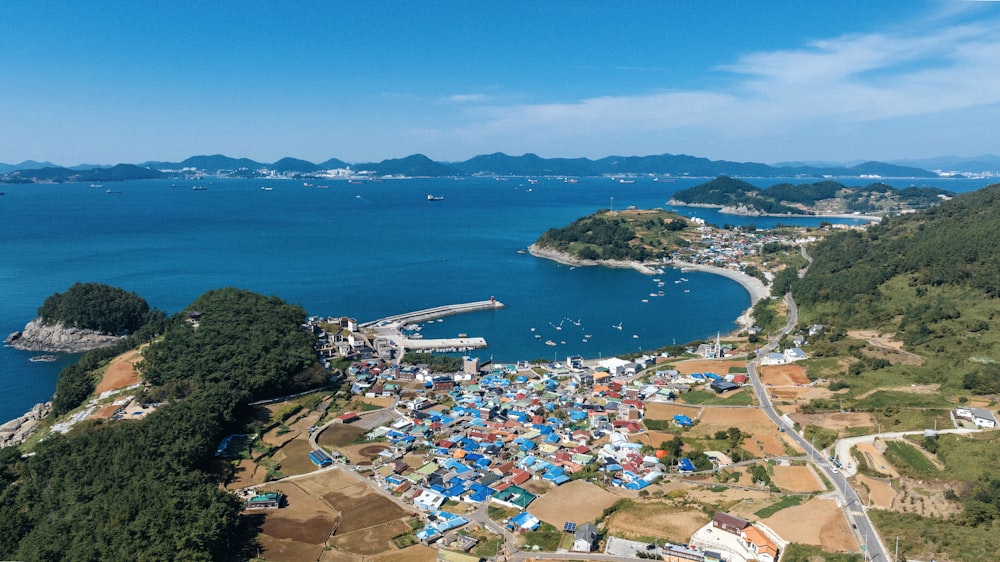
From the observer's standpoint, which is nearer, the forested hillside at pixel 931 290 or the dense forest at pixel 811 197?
the forested hillside at pixel 931 290

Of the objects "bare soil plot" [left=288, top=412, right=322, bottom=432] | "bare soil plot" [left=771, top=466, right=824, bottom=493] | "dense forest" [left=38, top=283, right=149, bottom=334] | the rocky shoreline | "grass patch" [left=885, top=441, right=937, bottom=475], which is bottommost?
the rocky shoreline

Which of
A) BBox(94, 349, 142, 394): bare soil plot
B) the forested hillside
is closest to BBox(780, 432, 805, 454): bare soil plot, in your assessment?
the forested hillside

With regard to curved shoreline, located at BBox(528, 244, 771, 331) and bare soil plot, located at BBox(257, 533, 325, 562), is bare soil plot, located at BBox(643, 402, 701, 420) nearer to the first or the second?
bare soil plot, located at BBox(257, 533, 325, 562)

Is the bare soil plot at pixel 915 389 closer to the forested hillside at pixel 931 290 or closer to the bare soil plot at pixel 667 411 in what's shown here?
the forested hillside at pixel 931 290

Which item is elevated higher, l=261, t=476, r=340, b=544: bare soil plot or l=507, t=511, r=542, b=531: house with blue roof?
l=507, t=511, r=542, b=531: house with blue roof

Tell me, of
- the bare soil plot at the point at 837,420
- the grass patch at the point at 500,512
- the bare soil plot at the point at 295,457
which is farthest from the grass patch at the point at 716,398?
the bare soil plot at the point at 295,457

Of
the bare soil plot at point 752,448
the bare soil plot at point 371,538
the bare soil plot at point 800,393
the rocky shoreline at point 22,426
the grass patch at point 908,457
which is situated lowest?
the rocky shoreline at point 22,426

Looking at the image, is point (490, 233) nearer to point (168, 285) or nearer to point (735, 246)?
point (735, 246)
